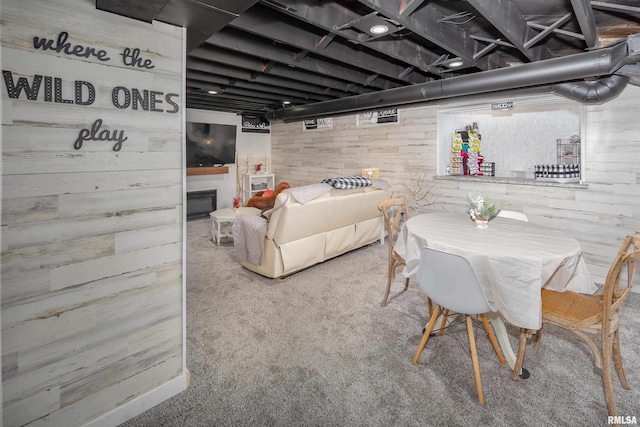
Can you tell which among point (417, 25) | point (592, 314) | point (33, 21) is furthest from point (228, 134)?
point (592, 314)

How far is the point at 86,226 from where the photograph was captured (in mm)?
1546

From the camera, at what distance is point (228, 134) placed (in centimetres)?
719

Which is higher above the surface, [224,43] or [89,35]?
[224,43]

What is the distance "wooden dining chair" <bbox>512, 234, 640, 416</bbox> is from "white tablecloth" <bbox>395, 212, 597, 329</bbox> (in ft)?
0.34

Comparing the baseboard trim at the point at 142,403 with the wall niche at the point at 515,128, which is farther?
the wall niche at the point at 515,128

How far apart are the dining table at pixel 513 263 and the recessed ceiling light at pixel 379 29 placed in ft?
5.07

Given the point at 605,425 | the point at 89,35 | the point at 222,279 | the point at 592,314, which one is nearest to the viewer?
the point at 89,35

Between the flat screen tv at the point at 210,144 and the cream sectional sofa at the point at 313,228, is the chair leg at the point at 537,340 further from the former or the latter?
the flat screen tv at the point at 210,144

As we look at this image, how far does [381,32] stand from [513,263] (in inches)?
76.7

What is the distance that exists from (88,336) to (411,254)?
1.98 m

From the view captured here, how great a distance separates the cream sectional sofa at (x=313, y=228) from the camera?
3.38 m

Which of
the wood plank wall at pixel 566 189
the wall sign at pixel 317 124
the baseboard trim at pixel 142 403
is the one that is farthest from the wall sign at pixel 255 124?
the baseboard trim at pixel 142 403

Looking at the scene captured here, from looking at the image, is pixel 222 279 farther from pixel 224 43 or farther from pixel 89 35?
pixel 89 35

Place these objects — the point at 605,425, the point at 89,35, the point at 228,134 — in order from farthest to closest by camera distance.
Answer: the point at 228,134 → the point at 605,425 → the point at 89,35
